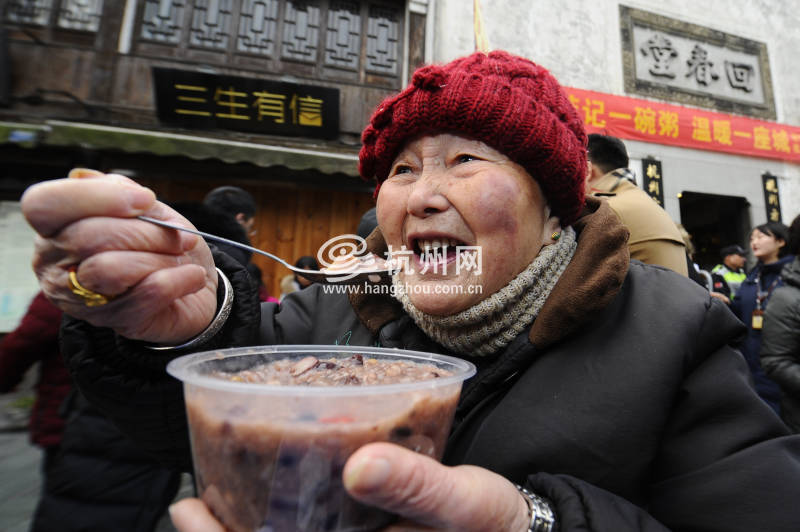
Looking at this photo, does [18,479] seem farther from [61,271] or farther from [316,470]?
[316,470]

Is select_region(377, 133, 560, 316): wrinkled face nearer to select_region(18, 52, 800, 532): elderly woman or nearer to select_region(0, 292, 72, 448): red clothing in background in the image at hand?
select_region(18, 52, 800, 532): elderly woman

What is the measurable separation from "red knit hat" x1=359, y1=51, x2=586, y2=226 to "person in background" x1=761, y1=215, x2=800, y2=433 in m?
2.45

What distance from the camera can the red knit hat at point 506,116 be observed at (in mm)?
1096

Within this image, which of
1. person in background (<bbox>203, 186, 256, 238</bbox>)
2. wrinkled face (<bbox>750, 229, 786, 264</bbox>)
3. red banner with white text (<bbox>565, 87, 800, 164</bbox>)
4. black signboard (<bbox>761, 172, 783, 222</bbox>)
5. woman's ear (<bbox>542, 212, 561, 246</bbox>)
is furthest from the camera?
black signboard (<bbox>761, 172, 783, 222</bbox>)

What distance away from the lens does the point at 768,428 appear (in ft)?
2.86

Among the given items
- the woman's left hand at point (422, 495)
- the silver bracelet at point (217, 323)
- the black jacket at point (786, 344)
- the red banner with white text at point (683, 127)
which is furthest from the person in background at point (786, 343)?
the red banner with white text at point (683, 127)

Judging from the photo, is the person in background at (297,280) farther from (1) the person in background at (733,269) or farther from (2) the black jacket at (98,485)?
(1) the person in background at (733,269)

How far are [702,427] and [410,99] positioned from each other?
1.09 metres

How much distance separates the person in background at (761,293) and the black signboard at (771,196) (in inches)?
200

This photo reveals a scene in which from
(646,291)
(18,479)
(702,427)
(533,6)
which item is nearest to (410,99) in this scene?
(646,291)

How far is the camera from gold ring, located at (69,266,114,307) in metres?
0.73

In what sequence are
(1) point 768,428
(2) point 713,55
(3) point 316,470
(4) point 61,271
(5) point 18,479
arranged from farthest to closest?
(2) point 713,55 → (5) point 18,479 → (1) point 768,428 → (4) point 61,271 → (3) point 316,470

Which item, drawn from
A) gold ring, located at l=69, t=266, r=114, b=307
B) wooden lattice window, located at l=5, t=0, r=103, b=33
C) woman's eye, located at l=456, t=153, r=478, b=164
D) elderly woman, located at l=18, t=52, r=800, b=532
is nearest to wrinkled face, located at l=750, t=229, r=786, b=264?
elderly woman, located at l=18, t=52, r=800, b=532

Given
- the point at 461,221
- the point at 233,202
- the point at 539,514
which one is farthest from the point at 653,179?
the point at 539,514
